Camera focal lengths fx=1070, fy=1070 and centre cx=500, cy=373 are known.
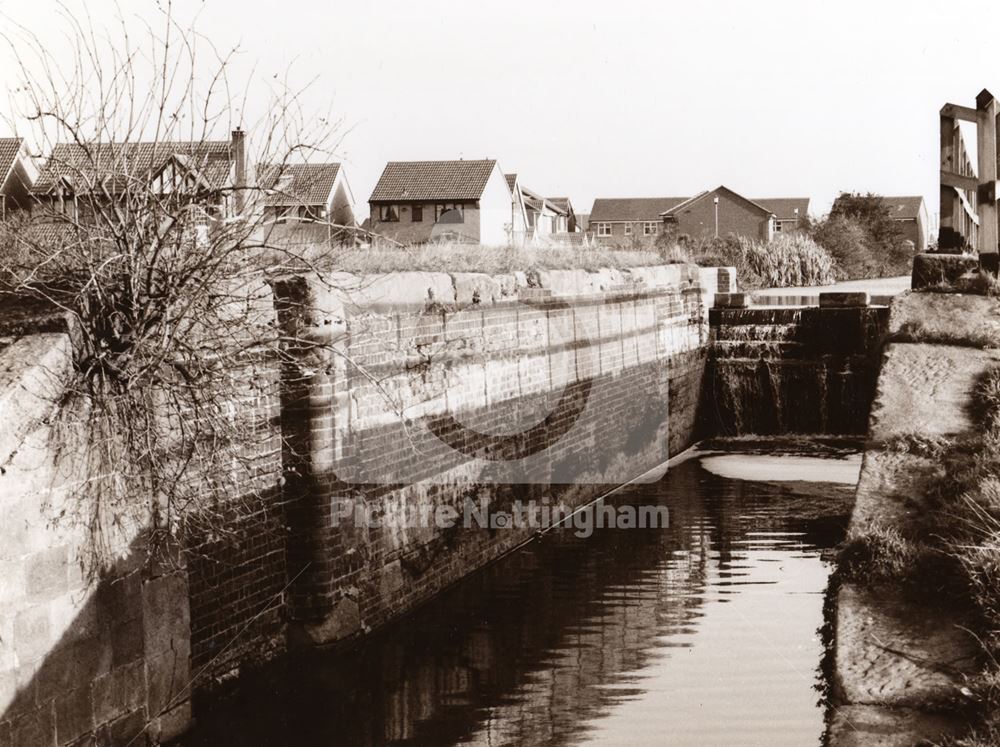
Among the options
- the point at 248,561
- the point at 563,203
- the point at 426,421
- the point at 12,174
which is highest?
the point at 563,203

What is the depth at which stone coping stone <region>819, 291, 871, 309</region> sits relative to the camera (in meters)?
16.0

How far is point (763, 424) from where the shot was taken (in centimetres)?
1595

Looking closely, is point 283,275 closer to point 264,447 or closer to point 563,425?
point 264,447

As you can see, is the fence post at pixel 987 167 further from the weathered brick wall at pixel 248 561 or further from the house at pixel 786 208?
the house at pixel 786 208

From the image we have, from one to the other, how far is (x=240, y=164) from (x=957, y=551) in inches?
181

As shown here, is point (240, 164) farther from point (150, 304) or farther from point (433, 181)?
point (433, 181)

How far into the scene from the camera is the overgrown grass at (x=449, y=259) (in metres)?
7.20

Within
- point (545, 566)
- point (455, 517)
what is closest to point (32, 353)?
point (455, 517)

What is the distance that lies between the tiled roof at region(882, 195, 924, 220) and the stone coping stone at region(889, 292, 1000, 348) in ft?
229

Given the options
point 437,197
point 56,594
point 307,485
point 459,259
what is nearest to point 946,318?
point 459,259

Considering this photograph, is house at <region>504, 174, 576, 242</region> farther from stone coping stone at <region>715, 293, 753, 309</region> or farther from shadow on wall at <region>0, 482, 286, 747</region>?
shadow on wall at <region>0, 482, 286, 747</region>

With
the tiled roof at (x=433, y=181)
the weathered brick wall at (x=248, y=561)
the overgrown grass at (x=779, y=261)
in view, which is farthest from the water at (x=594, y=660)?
the tiled roof at (x=433, y=181)

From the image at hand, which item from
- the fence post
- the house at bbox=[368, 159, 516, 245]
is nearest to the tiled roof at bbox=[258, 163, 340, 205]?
the fence post

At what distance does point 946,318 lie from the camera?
28.0 ft
